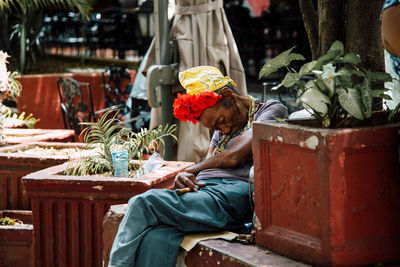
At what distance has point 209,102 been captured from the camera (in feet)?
12.0

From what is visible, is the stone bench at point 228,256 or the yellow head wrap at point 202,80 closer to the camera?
the stone bench at point 228,256

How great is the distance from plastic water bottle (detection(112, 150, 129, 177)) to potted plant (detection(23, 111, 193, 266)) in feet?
0.24

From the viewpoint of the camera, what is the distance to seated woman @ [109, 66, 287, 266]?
10.8ft

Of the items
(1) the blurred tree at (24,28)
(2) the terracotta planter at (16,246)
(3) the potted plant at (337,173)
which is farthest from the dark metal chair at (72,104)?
(3) the potted plant at (337,173)

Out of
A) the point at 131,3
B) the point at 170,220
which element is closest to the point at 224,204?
the point at 170,220

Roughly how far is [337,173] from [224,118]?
1.22 metres

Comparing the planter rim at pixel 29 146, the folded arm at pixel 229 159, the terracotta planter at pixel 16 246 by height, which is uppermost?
the folded arm at pixel 229 159

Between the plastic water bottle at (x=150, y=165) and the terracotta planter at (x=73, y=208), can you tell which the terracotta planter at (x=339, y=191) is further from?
the plastic water bottle at (x=150, y=165)

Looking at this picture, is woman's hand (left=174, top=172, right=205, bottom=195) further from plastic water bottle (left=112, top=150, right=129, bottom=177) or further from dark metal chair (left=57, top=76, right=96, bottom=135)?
dark metal chair (left=57, top=76, right=96, bottom=135)

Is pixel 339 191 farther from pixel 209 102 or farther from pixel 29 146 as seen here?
pixel 29 146

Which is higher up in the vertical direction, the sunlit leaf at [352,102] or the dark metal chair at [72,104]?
the sunlit leaf at [352,102]

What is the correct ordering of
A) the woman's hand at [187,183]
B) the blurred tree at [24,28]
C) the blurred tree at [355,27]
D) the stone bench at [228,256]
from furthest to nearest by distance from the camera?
the blurred tree at [24,28] → the blurred tree at [355,27] → the woman's hand at [187,183] → the stone bench at [228,256]

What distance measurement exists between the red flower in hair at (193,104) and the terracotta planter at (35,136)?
109 inches

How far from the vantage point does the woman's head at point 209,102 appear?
143 inches
